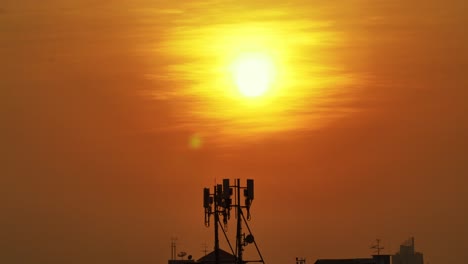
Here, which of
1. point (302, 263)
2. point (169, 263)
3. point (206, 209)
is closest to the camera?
point (206, 209)

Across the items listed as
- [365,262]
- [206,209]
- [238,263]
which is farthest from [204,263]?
[365,262]

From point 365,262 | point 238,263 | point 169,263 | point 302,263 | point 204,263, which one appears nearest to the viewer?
point 238,263

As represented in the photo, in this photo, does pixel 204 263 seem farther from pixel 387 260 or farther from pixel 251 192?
pixel 387 260

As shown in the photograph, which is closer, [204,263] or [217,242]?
[217,242]

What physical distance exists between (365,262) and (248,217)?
49.9 m

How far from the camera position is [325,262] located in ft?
482

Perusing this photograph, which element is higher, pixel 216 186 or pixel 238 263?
pixel 216 186

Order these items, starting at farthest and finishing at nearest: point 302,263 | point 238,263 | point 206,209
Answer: point 302,263
point 206,209
point 238,263

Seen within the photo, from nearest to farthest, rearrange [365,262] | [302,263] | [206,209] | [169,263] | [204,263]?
[206,209] → [204,263] → [302,263] → [365,262] → [169,263]

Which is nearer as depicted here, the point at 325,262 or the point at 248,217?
the point at 248,217

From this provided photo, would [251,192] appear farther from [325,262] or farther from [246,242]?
[325,262]

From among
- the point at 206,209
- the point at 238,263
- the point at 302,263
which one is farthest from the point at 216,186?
the point at 302,263

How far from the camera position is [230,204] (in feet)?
322

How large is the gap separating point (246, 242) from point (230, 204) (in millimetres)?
2961
